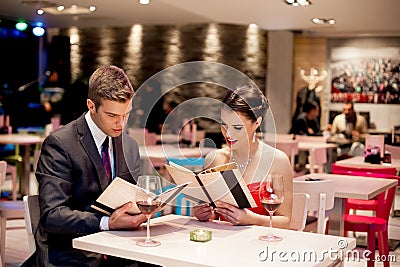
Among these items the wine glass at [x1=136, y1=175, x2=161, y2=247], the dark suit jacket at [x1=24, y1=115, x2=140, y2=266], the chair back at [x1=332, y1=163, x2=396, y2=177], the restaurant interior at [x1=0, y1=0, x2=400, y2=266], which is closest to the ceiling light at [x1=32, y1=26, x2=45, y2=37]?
the restaurant interior at [x1=0, y1=0, x2=400, y2=266]

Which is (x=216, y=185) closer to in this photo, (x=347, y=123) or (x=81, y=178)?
(x=81, y=178)

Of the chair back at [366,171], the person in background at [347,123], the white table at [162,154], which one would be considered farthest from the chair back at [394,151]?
the person in background at [347,123]

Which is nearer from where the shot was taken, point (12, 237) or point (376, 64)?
point (12, 237)

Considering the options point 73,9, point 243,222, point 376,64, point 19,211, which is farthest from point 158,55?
point 243,222

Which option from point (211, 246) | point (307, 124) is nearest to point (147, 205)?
point (211, 246)

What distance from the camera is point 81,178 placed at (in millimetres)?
2645

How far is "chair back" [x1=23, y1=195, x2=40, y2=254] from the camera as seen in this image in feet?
8.98

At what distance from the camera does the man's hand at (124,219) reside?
2.50 meters

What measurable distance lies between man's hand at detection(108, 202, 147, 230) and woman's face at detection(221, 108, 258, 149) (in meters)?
0.64

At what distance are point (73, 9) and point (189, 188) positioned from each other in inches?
265

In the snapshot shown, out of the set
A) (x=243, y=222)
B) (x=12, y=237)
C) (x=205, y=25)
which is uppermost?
(x=205, y=25)

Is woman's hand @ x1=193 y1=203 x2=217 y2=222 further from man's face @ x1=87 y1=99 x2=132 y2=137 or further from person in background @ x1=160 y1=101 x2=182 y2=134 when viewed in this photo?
person in background @ x1=160 y1=101 x2=182 y2=134

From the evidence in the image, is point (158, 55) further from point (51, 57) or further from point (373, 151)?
point (373, 151)

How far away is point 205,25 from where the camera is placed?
11.4 meters
